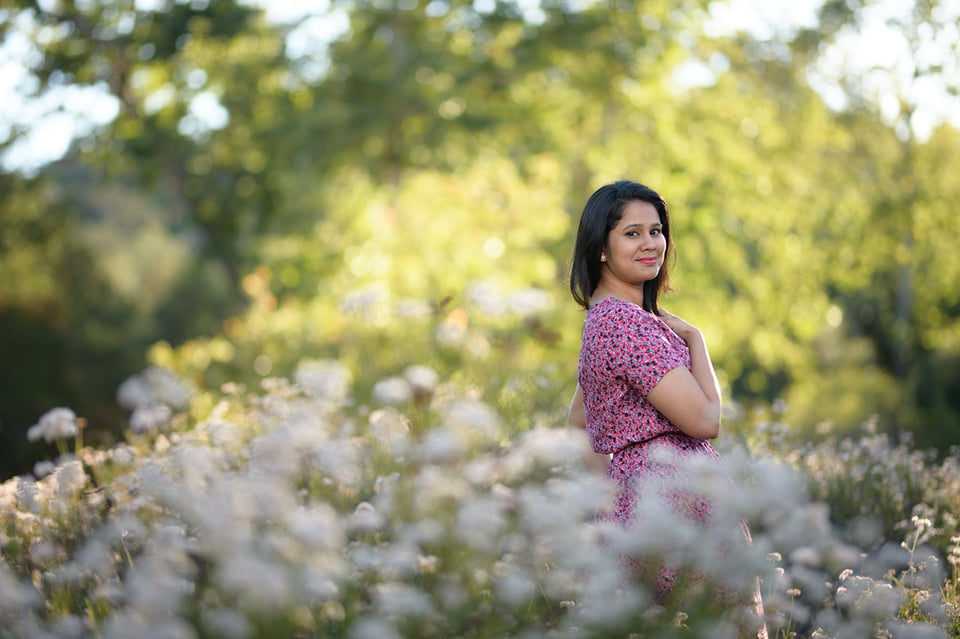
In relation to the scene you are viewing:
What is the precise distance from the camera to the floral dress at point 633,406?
8.68 feet

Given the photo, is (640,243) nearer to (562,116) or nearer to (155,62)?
(562,116)

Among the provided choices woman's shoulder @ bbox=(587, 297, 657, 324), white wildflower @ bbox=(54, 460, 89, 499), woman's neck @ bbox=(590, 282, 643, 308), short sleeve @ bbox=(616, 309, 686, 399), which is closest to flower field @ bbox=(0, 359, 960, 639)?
white wildflower @ bbox=(54, 460, 89, 499)

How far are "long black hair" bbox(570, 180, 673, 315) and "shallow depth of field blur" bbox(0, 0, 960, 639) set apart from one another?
595mm

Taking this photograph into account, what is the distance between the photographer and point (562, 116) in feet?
33.3

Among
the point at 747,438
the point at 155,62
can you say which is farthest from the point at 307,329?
the point at 747,438

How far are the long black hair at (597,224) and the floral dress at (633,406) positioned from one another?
220mm

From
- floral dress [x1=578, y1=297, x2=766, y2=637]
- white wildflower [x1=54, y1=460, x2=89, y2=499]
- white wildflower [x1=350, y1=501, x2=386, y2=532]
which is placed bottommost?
white wildflower [x1=54, y1=460, x2=89, y2=499]

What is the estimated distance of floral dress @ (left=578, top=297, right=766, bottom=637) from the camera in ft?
8.68

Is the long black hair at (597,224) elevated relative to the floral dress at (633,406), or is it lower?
elevated

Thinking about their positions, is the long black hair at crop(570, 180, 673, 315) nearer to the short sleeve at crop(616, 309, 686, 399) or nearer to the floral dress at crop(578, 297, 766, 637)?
the floral dress at crop(578, 297, 766, 637)

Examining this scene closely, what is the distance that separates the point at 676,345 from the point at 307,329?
779 centimetres

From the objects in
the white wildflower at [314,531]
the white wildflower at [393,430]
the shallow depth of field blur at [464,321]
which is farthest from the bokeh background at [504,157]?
the white wildflower at [314,531]

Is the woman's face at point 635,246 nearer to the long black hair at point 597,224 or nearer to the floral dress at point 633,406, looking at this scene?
the long black hair at point 597,224

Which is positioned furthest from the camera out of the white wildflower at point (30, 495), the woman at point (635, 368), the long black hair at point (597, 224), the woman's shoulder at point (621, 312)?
the long black hair at point (597, 224)
